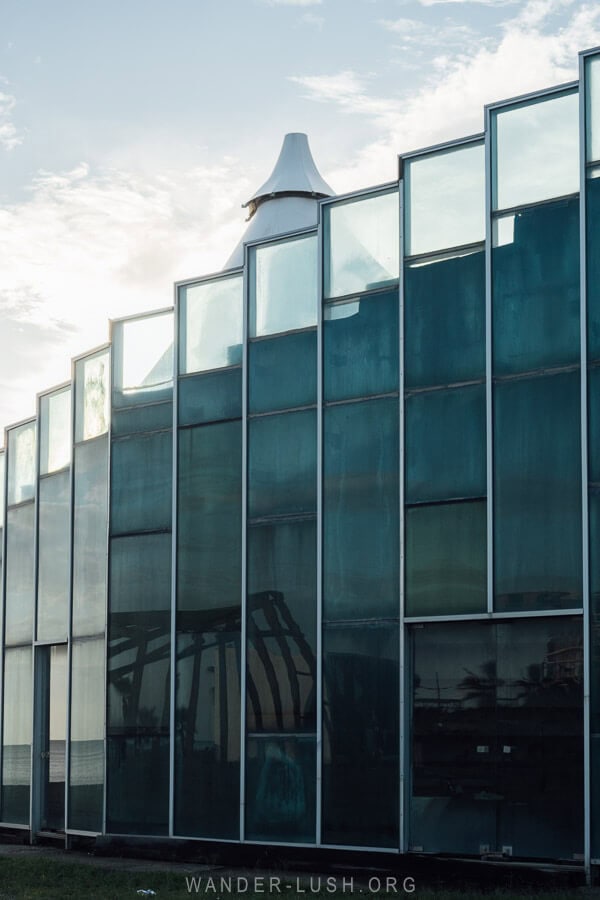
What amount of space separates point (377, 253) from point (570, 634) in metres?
6.27

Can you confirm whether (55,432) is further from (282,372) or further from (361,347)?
(361,347)

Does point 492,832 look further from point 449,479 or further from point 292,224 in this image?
point 292,224

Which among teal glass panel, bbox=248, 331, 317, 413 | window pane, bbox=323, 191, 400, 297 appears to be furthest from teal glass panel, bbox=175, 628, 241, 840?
window pane, bbox=323, 191, 400, 297

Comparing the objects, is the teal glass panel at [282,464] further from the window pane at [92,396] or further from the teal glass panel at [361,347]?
the window pane at [92,396]

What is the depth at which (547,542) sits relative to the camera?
17.4 metres

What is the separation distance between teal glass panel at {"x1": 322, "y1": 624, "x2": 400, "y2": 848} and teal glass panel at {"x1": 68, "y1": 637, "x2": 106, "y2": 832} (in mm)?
5364

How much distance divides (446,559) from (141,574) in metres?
6.43

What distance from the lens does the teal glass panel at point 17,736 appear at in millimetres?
26469

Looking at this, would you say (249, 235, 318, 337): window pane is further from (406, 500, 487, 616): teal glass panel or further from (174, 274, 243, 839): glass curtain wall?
(406, 500, 487, 616): teal glass panel

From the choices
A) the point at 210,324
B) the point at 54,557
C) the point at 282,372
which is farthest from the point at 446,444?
the point at 54,557

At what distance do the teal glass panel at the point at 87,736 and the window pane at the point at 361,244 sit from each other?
7.95 metres

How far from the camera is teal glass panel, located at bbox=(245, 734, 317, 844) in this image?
19.6m

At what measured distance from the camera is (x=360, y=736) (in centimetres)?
1911

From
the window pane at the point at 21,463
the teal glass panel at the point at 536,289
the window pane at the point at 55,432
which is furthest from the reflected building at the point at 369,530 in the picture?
the window pane at the point at 21,463
